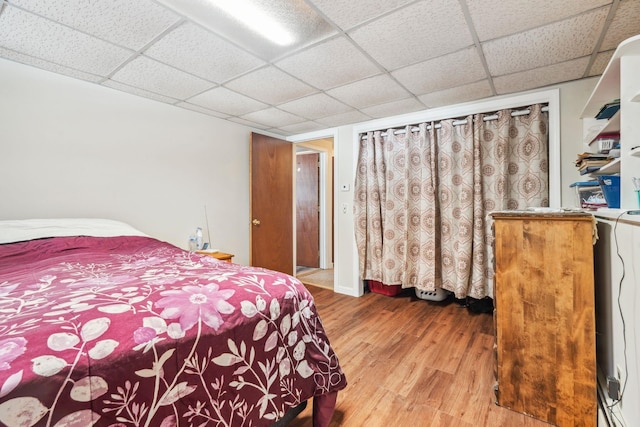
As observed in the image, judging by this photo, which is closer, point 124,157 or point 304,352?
point 304,352

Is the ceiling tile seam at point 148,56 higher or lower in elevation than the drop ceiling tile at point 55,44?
higher

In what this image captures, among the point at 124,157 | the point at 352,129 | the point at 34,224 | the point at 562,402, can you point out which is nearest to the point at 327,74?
the point at 352,129

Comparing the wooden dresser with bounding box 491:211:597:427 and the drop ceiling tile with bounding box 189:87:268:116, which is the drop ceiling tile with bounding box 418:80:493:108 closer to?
the wooden dresser with bounding box 491:211:597:427

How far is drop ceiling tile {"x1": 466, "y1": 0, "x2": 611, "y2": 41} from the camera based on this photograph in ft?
4.81

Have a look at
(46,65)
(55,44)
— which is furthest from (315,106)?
(46,65)

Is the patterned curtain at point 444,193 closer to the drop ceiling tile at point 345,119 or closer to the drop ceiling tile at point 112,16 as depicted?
the drop ceiling tile at point 345,119

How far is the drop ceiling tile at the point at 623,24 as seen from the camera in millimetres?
1467

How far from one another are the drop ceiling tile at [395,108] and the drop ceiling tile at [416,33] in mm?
847

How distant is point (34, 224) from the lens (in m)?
1.96

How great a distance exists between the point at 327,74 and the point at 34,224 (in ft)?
7.80

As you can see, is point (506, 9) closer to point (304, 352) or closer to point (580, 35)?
point (580, 35)

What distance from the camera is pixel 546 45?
1.86 metres

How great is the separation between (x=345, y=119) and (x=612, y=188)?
98.4 inches

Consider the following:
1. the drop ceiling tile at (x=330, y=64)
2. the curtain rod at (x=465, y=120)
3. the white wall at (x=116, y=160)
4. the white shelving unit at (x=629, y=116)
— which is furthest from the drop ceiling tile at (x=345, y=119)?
the white shelving unit at (x=629, y=116)
